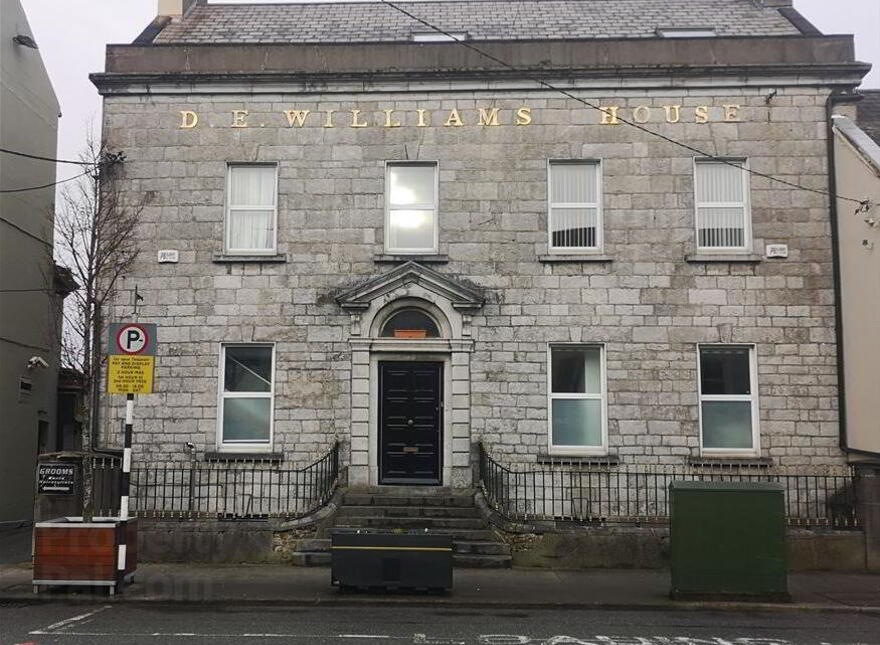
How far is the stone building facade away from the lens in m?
15.6

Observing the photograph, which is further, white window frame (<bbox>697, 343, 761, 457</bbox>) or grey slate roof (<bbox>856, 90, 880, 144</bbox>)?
grey slate roof (<bbox>856, 90, 880, 144</bbox>)

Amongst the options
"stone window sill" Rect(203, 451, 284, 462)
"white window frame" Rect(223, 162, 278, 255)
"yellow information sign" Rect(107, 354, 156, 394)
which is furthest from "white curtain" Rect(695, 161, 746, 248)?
"yellow information sign" Rect(107, 354, 156, 394)

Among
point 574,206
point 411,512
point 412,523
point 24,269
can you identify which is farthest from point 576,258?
point 24,269

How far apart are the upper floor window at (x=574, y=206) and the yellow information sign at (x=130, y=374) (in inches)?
295

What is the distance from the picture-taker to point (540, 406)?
15578mm

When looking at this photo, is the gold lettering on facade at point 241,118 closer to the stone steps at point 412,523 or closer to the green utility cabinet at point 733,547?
the stone steps at point 412,523

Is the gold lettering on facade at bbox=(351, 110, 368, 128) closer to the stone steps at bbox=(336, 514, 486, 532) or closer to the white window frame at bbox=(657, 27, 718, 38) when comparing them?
the white window frame at bbox=(657, 27, 718, 38)

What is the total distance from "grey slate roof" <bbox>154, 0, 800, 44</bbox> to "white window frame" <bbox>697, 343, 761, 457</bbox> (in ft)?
20.9

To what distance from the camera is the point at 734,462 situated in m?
15.2

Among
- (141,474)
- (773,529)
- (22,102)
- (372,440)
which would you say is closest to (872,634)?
(773,529)

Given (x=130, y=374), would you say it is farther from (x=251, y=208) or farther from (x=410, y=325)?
(x=410, y=325)

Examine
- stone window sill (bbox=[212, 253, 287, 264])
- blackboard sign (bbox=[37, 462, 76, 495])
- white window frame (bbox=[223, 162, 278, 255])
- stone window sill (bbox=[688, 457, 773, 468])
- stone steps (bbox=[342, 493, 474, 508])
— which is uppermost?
white window frame (bbox=[223, 162, 278, 255])

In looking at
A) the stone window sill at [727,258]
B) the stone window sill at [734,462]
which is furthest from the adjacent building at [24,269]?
the stone window sill at [734,462]

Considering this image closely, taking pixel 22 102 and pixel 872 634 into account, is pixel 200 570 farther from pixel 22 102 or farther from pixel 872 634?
pixel 22 102
